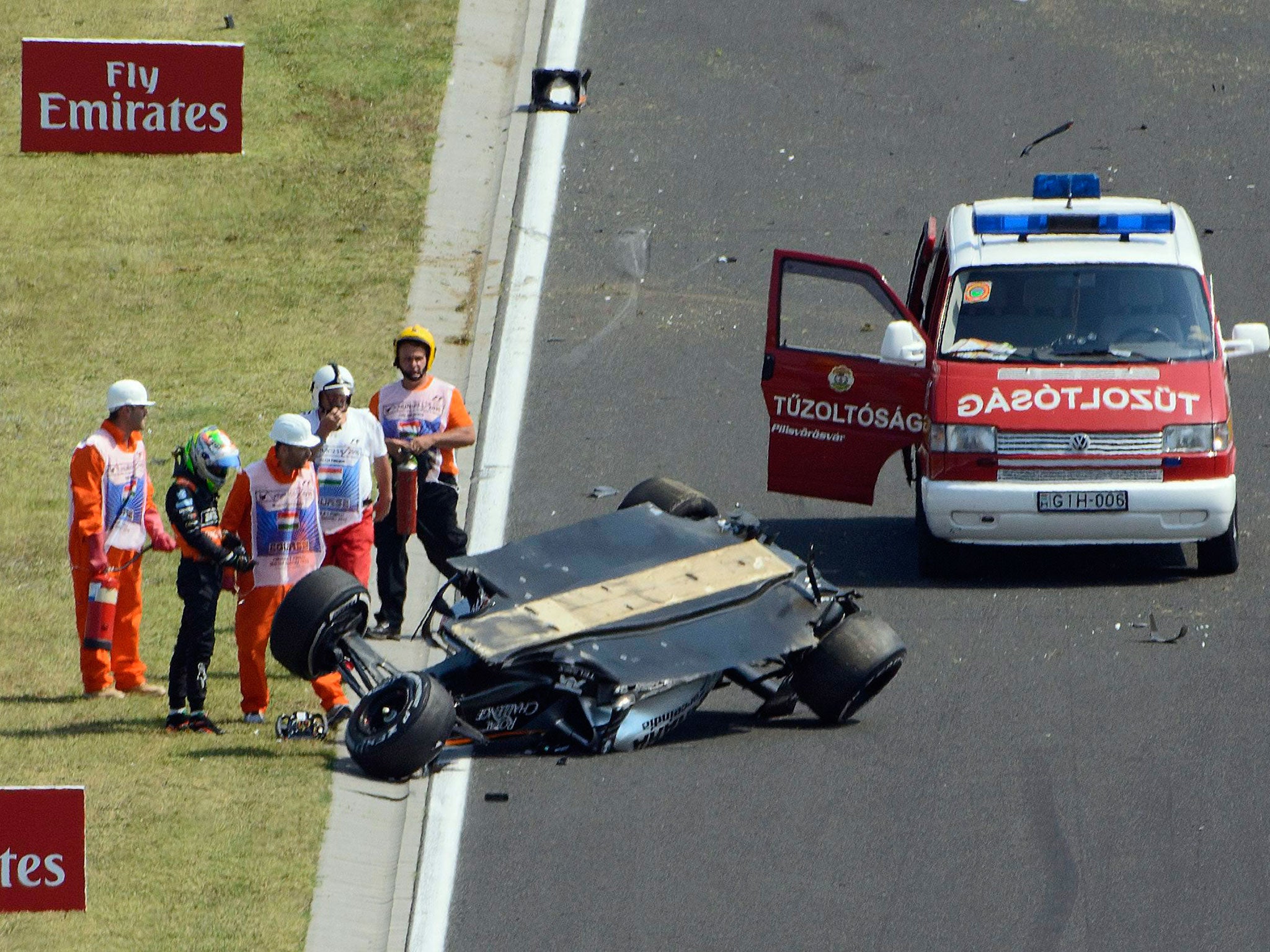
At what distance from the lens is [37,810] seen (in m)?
7.54

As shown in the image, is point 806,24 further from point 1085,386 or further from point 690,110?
point 1085,386

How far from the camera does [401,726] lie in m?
10.3

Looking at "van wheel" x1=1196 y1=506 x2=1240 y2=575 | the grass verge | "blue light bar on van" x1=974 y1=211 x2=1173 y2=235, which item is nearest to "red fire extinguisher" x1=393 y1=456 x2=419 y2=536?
the grass verge

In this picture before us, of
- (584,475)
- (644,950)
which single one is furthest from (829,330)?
(644,950)

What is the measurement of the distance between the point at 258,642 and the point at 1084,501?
5027 mm

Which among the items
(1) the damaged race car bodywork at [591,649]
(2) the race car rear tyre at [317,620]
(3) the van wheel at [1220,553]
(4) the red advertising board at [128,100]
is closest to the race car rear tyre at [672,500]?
(1) the damaged race car bodywork at [591,649]

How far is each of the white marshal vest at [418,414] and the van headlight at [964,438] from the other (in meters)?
2.96

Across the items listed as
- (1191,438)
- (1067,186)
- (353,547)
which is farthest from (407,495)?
(1067,186)

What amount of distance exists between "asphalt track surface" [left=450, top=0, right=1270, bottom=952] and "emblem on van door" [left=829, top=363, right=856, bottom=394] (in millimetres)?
1104

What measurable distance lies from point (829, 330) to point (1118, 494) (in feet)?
17.3

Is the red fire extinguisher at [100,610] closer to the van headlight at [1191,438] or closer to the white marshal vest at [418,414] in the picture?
the white marshal vest at [418,414]

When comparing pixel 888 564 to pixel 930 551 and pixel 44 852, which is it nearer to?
pixel 930 551

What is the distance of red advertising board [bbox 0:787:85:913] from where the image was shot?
7.55 metres

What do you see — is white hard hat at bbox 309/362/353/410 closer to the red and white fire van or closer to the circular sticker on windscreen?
the red and white fire van
